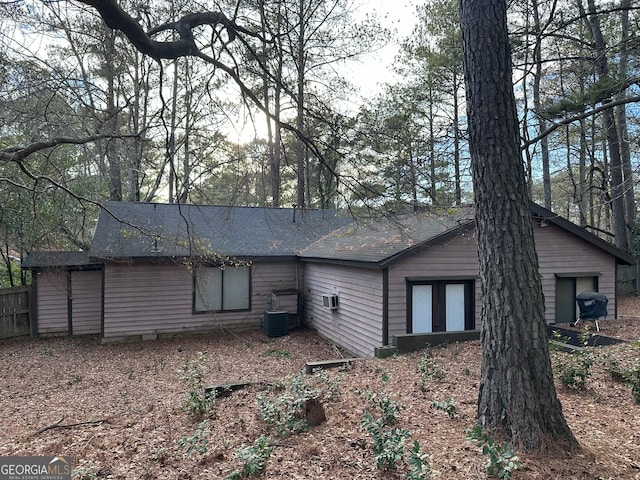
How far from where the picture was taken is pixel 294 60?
5121 mm

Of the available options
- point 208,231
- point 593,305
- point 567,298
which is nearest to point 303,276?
point 208,231

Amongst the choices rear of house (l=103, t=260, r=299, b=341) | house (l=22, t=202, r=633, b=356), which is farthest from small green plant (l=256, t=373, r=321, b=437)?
rear of house (l=103, t=260, r=299, b=341)

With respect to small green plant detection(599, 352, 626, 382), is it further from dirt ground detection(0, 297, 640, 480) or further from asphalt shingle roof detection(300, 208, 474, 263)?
asphalt shingle roof detection(300, 208, 474, 263)

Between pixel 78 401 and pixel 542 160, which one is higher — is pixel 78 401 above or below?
below

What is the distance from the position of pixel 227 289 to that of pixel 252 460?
911cm

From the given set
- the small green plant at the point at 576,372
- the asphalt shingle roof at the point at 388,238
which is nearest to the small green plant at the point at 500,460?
the small green plant at the point at 576,372

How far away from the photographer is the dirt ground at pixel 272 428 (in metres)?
3.19

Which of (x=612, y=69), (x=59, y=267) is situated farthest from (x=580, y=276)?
(x=59, y=267)

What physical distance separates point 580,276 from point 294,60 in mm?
8984

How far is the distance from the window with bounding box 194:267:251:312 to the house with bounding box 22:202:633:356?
3 cm

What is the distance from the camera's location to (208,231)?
12609 mm

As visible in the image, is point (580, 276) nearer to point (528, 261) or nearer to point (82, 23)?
point (528, 261)

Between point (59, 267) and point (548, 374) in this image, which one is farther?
point (59, 267)

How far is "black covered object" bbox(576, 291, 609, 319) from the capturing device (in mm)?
9367
